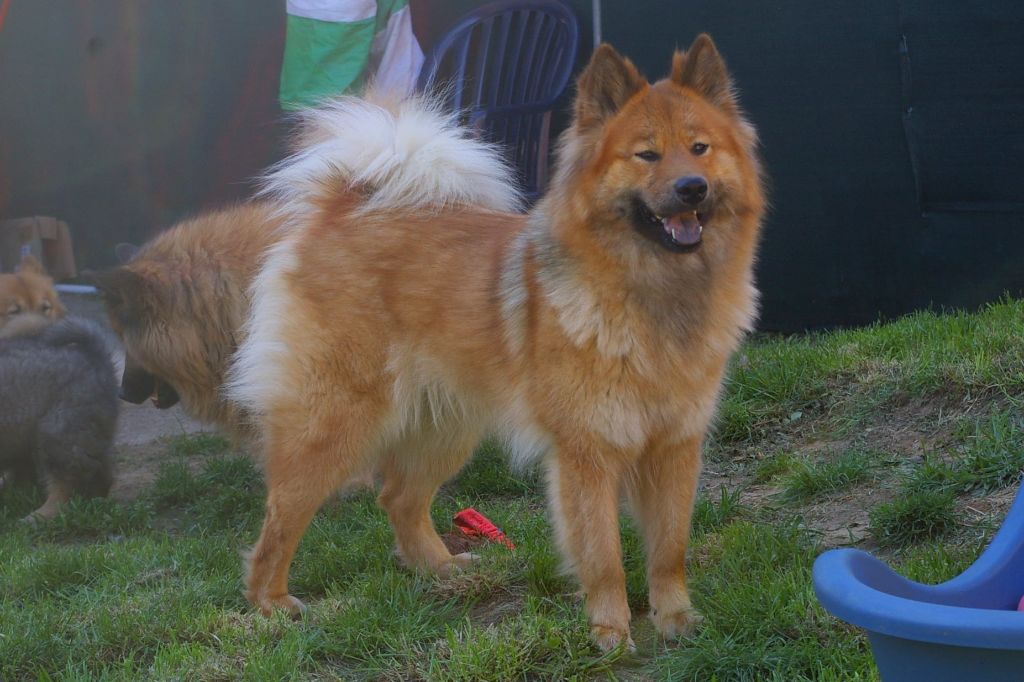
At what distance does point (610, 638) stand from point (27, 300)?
409cm

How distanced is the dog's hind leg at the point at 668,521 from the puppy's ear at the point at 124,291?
2.31 meters

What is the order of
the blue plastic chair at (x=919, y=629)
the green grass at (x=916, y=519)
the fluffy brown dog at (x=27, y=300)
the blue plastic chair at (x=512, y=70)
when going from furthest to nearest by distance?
the fluffy brown dog at (x=27, y=300)
the blue plastic chair at (x=512, y=70)
the green grass at (x=916, y=519)
the blue plastic chair at (x=919, y=629)

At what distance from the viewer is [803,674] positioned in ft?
8.38

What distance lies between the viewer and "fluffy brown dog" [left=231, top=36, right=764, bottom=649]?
2.94m

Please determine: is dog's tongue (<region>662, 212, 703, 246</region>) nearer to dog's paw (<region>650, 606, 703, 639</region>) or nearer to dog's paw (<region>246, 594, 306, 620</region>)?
dog's paw (<region>650, 606, 703, 639</region>)

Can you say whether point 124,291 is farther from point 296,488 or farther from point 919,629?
point 919,629

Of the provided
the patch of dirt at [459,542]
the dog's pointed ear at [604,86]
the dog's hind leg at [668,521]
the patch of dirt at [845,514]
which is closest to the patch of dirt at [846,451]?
the patch of dirt at [845,514]

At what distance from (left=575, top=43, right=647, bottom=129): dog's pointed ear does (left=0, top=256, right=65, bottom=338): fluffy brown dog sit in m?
3.50

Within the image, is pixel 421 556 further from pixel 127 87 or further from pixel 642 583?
pixel 127 87

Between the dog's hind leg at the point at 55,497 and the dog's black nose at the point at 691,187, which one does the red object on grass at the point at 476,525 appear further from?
the dog's hind leg at the point at 55,497

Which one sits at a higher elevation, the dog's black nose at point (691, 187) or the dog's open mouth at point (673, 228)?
the dog's black nose at point (691, 187)

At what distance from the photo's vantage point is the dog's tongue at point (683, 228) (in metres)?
2.88

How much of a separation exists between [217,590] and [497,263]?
4.57 ft

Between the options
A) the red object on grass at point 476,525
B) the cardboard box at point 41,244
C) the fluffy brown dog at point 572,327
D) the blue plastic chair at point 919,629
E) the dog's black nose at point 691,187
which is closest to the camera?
the blue plastic chair at point 919,629
